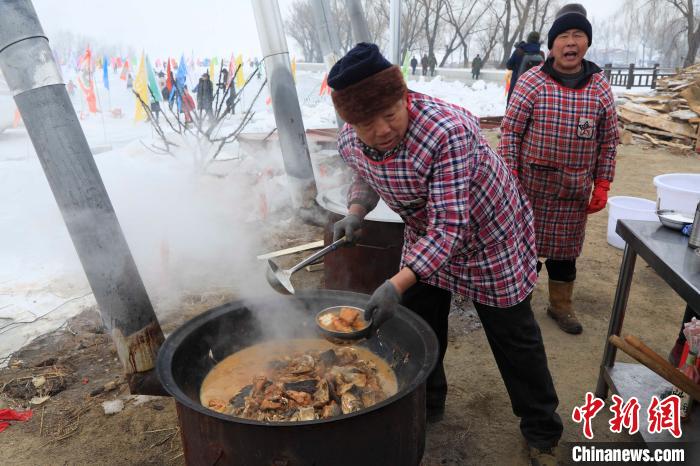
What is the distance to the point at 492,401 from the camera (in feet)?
11.3

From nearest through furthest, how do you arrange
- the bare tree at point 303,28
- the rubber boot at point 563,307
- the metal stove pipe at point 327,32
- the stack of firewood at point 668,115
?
the rubber boot at point 563,307, the metal stove pipe at point 327,32, the stack of firewood at point 668,115, the bare tree at point 303,28

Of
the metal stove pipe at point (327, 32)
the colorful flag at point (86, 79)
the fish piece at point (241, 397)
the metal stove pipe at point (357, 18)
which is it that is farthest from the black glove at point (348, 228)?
the colorful flag at point (86, 79)

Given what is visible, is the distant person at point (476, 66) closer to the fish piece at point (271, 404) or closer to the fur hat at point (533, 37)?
the fur hat at point (533, 37)

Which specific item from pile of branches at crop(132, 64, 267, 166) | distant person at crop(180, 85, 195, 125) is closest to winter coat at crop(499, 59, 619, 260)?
pile of branches at crop(132, 64, 267, 166)

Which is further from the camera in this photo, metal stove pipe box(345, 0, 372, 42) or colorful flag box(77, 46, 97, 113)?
colorful flag box(77, 46, 97, 113)

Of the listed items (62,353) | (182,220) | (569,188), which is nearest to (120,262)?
(62,353)

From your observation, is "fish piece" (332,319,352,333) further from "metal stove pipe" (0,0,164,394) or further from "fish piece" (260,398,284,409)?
"metal stove pipe" (0,0,164,394)

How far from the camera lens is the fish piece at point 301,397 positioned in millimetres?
2410

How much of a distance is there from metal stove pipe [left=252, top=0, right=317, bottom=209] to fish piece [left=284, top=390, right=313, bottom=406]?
4122 millimetres

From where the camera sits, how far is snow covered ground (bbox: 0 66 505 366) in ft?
16.1

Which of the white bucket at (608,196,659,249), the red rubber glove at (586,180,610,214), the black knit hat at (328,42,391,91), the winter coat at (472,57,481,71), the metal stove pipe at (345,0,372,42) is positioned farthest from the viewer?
the winter coat at (472,57,481,71)

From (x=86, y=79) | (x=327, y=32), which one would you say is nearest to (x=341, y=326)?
(x=327, y=32)

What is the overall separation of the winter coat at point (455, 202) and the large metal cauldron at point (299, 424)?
442 mm

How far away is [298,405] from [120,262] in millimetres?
1512
